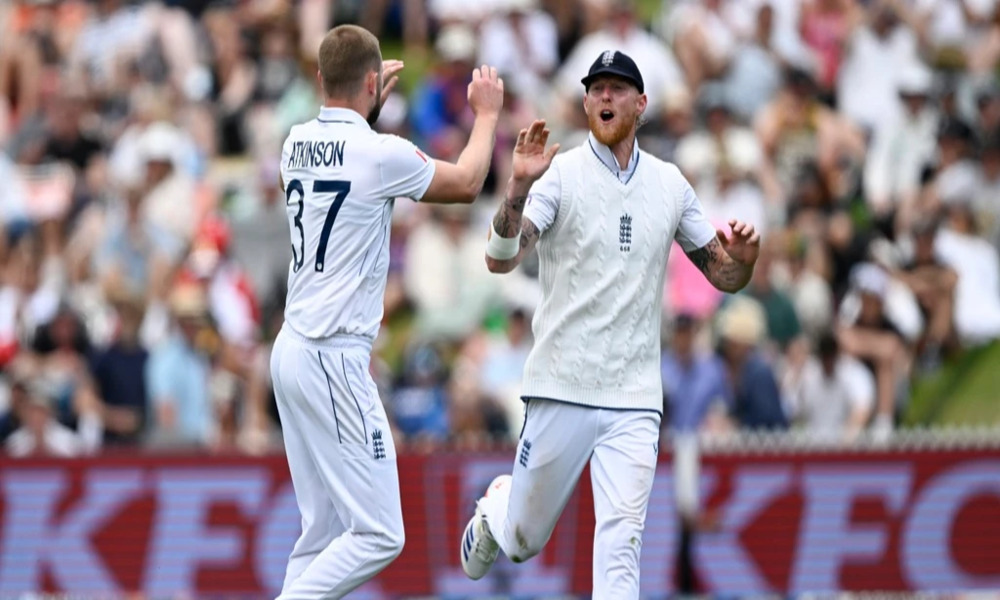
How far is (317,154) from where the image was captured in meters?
9.55

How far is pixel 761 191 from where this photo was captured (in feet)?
63.0

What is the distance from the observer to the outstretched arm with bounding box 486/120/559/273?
947cm

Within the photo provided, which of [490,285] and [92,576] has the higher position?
[490,285]

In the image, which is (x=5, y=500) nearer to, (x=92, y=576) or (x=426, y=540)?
(x=92, y=576)

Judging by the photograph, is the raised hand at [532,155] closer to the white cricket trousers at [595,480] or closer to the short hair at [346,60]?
the short hair at [346,60]

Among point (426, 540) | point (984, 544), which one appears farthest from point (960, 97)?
point (426, 540)

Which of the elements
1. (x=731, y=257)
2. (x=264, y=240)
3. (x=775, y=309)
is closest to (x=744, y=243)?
(x=731, y=257)

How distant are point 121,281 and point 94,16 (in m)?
5.74

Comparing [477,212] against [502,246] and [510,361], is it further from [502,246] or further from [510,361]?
[502,246]

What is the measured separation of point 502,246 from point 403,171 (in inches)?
26.6

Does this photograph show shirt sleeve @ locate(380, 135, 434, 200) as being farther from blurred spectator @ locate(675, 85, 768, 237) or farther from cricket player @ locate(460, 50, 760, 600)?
blurred spectator @ locate(675, 85, 768, 237)

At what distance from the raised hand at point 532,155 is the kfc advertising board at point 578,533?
6.22 metres

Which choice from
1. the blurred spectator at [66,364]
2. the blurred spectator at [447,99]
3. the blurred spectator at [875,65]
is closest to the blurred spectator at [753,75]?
the blurred spectator at [875,65]

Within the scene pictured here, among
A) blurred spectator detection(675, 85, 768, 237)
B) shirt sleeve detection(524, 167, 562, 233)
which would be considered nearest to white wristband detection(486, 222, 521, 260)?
shirt sleeve detection(524, 167, 562, 233)
